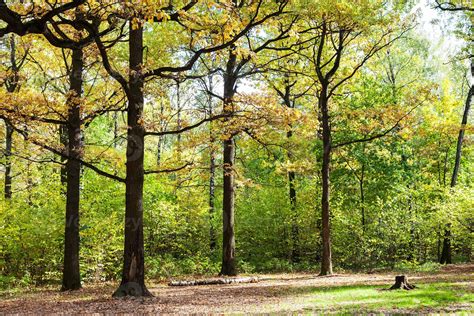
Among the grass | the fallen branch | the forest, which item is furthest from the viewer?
the fallen branch

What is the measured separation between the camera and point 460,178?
22.6m

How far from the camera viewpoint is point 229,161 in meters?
15.2

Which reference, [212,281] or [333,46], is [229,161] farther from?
[333,46]

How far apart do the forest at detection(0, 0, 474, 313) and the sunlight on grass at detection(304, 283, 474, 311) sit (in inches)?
3.2

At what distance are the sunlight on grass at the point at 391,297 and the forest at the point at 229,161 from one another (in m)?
0.08

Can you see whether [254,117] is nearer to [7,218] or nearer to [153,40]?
[153,40]

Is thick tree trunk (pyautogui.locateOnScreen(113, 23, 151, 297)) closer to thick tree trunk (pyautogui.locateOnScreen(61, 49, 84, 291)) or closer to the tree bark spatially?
thick tree trunk (pyautogui.locateOnScreen(61, 49, 84, 291))

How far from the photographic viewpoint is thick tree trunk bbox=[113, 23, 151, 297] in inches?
374

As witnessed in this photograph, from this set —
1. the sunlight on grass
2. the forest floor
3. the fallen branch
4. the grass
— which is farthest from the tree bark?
the sunlight on grass

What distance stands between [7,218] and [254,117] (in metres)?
8.65

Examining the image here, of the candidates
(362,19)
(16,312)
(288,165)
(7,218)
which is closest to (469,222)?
(288,165)

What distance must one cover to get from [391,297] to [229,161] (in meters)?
7.77

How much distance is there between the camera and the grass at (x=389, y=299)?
7316mm

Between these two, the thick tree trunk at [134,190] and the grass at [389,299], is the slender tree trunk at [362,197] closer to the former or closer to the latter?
the grass at [389,299]
